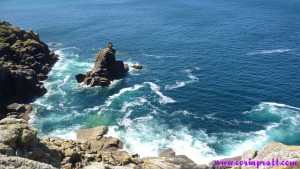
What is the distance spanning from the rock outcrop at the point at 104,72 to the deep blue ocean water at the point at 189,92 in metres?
2.95

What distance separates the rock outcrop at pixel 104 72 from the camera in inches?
4596

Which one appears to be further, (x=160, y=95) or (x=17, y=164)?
(x=160, y=95)

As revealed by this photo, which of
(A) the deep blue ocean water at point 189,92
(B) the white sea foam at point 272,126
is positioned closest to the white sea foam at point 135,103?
(A) the deep blue ocean water at point 189,92

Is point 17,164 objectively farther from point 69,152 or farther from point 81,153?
point 81,153

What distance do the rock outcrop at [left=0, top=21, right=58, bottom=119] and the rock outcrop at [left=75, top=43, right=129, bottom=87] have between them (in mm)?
16404

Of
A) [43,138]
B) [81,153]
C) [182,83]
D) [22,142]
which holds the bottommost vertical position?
[182,83]

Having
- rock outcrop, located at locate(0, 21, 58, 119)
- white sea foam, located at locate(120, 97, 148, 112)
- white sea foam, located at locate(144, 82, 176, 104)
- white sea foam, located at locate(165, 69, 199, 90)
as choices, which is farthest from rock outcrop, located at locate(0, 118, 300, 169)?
rock outcrop, located at locate(0, 21, 58, 119)

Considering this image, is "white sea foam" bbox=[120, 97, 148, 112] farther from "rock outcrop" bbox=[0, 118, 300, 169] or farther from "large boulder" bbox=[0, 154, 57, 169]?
"large boulder" bbox=[0, 154, 57, 169]

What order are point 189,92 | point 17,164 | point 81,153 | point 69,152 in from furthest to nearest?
point 189,92
point 81,153
point 69,152
point 17,164

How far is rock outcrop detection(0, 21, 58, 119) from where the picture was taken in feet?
347

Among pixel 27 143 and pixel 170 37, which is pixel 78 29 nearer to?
pixel 170 37

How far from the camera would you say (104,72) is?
4697 inches

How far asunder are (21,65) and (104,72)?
33054mm

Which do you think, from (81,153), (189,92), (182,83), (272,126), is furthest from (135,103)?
(81,153)
